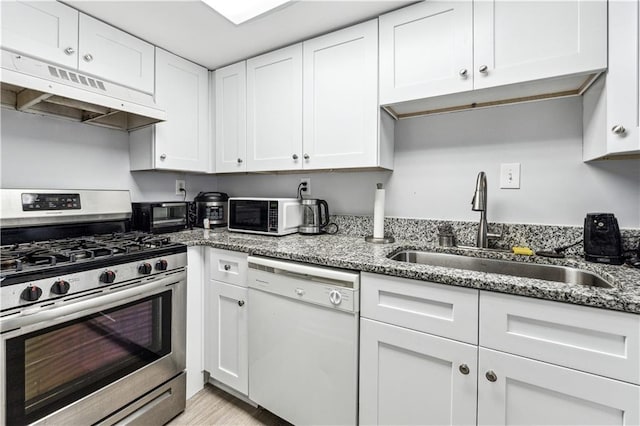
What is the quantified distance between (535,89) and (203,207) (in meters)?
2.17

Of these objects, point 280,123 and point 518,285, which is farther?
point 280,123

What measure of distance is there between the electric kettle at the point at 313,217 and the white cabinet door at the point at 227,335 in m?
0.59

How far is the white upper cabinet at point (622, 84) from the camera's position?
1.02 m

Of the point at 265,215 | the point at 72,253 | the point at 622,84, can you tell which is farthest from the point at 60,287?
the point at 622,84

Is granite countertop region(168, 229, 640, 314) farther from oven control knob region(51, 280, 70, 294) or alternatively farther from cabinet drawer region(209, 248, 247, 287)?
oven control knob region(51, 280, 70, 294)

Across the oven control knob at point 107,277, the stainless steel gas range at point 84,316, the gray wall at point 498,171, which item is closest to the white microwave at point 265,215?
the gray wall at point 498,171

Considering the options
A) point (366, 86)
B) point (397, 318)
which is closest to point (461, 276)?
point (397, 318)

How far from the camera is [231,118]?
84.0 inches

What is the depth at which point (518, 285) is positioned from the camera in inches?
35.2

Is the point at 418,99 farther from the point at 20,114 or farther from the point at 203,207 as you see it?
the point at 20,114

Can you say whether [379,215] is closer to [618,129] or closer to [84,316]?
[618,129]

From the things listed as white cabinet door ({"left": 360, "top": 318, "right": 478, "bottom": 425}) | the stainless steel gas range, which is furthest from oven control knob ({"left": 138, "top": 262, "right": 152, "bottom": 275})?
white cabinet door ({"left": 360, "top": 318, "right": 478, "bottom": 425})

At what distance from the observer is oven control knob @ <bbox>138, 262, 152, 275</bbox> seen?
1336 millimetres

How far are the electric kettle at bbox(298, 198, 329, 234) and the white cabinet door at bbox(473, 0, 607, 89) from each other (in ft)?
3.53
